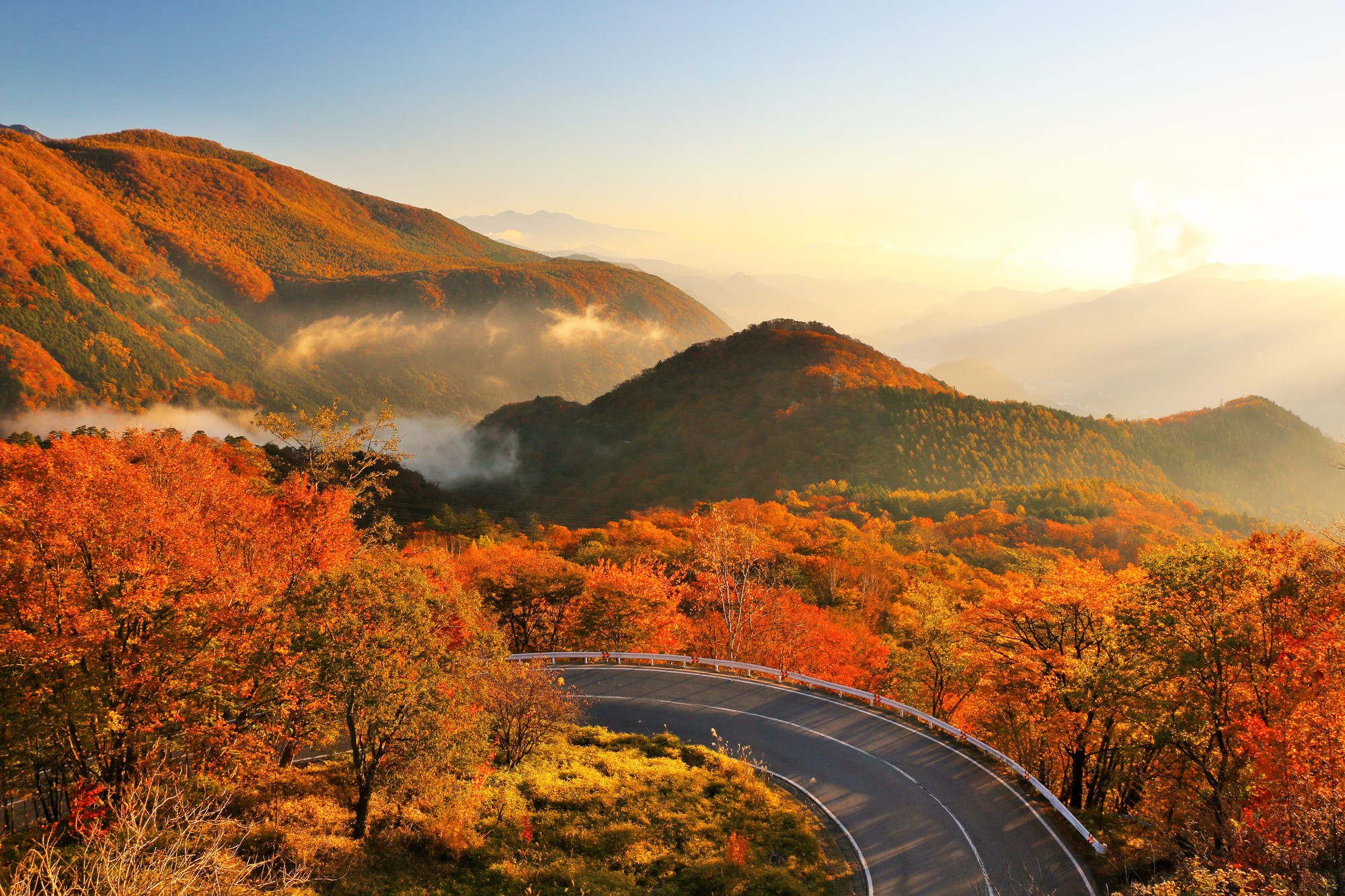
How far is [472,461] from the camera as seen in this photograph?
561ft

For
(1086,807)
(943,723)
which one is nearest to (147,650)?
(943,723)

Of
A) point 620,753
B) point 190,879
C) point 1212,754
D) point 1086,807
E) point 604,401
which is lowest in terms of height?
point 1086,807

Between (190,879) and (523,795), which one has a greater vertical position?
(190,879)

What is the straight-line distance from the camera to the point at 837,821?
71.1 feet

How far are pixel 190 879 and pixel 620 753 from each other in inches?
670

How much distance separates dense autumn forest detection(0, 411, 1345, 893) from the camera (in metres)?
16.0

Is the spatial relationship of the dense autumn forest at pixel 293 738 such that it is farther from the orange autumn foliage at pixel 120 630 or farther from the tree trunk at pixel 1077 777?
the tree trunk at pixel 1077 777

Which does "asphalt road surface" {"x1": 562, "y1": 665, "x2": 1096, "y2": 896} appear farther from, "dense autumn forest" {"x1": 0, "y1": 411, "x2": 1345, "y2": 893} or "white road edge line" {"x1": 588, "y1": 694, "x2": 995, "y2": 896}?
"dense autumn forest" {"x1": 0, "y1": 411, "x2": 1345, "y2": 893}

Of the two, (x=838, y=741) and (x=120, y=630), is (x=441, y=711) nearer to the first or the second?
(x=120, y=630)

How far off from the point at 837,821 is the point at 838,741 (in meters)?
5.22

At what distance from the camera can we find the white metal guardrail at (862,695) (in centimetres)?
2181

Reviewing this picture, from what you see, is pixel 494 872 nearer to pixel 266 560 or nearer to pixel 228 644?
pixel 228 644

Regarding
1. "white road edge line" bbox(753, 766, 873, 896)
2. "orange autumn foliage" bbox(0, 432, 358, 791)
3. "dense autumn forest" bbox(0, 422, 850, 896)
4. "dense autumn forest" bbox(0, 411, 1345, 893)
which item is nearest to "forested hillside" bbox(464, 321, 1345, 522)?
"dense autumn forest" bbox(0, 411, 1345, 893)

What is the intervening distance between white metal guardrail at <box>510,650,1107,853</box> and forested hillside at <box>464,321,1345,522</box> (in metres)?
89.9
